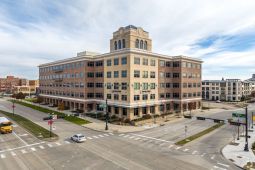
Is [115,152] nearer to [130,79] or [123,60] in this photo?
[130,79]

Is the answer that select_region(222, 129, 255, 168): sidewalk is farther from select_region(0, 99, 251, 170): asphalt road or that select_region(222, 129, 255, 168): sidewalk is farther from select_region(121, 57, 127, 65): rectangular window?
select_region(121, 57, 127, 65): rectangular window

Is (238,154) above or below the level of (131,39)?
below

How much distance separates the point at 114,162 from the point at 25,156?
1215 centimetres

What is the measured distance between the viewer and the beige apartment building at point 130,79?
5094 cm

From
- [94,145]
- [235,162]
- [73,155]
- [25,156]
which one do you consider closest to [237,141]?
[235,162]

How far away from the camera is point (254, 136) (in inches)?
1378

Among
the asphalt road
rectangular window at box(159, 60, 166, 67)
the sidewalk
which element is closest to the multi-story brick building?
rectangular window at box(159, 60, 166, 67)

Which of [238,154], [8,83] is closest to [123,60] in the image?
[238,154]

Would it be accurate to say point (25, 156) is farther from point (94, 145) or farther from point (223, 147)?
point (223, 147)

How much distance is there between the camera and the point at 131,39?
5578 centimetres

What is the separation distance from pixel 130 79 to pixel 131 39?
14077mm

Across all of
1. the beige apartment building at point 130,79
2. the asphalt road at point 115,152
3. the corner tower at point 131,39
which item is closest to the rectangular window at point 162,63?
the beige apartment building at point 130,79

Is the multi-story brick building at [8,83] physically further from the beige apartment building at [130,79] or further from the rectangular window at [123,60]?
the rectangular window at [123,60]

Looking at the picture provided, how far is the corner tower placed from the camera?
184ft
